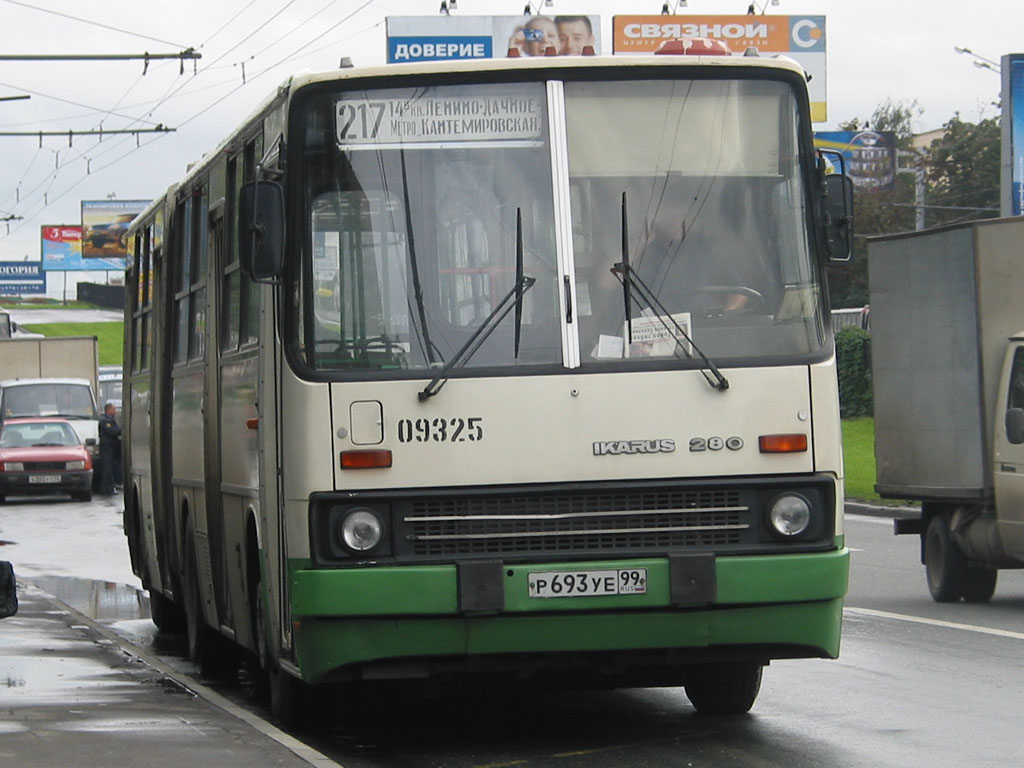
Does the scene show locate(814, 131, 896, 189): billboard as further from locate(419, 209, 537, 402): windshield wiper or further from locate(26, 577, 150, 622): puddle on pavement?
locate(419, 209, 537, 402): windshield wiper

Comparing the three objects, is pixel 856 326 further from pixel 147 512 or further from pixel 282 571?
pixel 282 571

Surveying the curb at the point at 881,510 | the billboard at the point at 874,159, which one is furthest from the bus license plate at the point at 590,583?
the billboard at the point at 874,159

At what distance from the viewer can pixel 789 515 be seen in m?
8.94

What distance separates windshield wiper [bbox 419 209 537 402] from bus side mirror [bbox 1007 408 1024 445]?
26.1 ft

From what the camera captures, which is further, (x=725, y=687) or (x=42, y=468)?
(x=42, y=468)

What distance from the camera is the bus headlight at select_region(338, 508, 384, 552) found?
8781 millimetres

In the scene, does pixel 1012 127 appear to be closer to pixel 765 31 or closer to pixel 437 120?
pixel 437 120

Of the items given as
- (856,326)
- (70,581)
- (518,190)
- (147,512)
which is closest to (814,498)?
(518,190)

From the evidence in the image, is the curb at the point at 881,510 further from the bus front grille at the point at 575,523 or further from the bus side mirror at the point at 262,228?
the bus side mirror at the point at 262,228

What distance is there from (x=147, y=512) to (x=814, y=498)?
774 cm

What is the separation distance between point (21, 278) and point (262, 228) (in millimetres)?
160788

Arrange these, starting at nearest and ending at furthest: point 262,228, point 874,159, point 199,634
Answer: point 262,228
point 199,634
point 874,159

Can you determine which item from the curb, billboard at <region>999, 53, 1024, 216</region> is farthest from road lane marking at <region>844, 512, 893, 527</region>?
billboard at <region>999, 53, 1024, 216</region>

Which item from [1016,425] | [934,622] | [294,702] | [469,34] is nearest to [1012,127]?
[1016,425]
